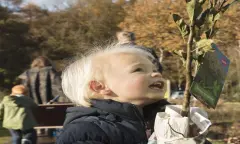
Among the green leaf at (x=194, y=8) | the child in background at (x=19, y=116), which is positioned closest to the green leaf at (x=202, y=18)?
the green leaf at (x=194, y=8)

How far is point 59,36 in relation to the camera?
3041 centimetres

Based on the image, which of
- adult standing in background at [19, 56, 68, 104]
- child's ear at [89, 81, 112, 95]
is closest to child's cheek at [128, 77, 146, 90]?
child's ear at [89, 81, 112, 95]

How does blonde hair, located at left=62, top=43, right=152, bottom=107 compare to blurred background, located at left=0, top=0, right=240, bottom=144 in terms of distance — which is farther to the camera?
blurred background, located at left=0, top=0, right=240, bottom=144

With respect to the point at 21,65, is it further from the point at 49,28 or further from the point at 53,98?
the point at 53,98

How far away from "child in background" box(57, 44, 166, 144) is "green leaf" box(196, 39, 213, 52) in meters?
0.39

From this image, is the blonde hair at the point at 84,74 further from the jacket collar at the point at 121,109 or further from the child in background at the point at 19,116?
the child in background at the point at 19,116

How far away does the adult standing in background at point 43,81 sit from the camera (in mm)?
7266

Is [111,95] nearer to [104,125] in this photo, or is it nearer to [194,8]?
[104,125]

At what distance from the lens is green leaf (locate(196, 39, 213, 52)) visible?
4.45 feet

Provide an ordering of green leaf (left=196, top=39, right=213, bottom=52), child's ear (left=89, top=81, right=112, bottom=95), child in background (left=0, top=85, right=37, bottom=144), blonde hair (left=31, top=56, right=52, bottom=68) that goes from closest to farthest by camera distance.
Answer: green leaf (left=196, top=39, right=213, bottom=52) < child's ear (left=89, top=81, right=112, bottom=95) < child in background (left=0, top=85, right=37, bottom=144) < blonde hair (left=31, top=56, right=52, bottom=68)

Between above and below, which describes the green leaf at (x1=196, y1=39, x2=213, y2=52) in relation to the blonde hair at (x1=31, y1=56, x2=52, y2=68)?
below

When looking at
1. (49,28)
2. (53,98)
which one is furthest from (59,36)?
(53,98)

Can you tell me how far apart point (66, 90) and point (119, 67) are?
1.04 ft

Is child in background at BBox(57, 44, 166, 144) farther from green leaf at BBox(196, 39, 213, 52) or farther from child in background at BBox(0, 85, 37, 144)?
child in background at BBox(0, 85, 37, 144)
